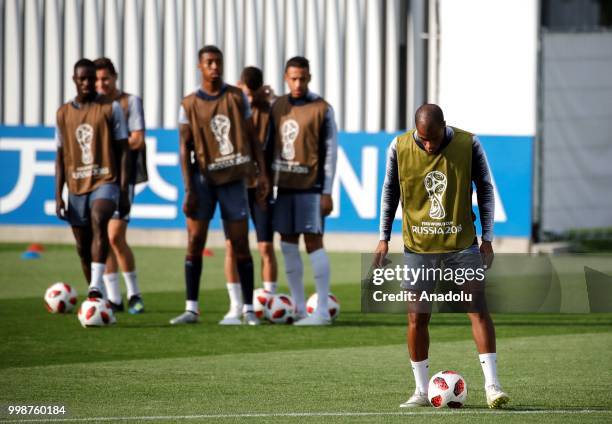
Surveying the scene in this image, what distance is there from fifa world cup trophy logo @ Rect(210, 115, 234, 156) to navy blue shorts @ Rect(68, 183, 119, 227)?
1138 mm

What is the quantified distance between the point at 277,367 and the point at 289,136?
3.08 meters

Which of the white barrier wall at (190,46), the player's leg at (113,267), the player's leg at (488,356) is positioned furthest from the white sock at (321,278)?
the white barrier wall at (190,46)

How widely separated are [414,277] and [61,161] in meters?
5.54

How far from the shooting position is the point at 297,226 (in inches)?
489

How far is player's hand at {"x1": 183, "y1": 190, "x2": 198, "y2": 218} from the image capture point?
12.1 metres

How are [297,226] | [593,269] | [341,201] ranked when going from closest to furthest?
1. [593,269]
2. [297,226]
3. [341,201]

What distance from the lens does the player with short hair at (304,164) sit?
12.4 m

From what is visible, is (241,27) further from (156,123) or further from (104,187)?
(104,187)

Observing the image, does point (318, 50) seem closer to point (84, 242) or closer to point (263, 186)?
point (84, 242)

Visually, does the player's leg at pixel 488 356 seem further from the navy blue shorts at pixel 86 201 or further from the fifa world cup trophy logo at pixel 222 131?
the navy blue shorts at pixel 86 201

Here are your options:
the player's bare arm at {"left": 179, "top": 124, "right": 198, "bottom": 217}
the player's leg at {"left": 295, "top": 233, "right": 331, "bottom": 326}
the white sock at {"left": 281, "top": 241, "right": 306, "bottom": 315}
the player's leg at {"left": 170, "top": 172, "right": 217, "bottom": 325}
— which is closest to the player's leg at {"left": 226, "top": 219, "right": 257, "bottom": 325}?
the player's leg at {"left": 170, "top": 172, "right": 217, "bottom": 325}

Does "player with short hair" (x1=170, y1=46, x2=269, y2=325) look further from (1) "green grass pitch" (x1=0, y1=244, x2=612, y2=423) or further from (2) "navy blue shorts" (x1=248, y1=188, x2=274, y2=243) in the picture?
(1) "green grass pitch" (x1=0, y1=244, x2=612, y2=423)

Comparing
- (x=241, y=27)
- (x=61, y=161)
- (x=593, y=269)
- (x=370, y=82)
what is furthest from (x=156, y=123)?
(x=593, y=269)

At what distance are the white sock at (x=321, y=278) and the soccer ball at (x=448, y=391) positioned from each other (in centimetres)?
435
